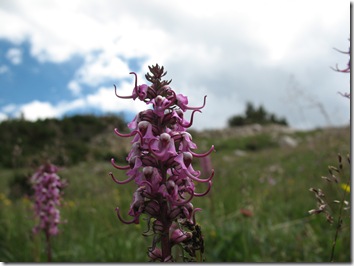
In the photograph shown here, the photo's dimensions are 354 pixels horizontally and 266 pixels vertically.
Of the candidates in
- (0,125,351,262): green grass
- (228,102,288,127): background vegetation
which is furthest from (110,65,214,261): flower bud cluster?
(228,102,288,127): background vegetation

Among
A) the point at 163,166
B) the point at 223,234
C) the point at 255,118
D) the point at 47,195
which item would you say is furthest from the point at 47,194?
the point at 255,118

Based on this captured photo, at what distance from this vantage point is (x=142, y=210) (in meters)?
0.81

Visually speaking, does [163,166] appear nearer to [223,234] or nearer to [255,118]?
[223,234]

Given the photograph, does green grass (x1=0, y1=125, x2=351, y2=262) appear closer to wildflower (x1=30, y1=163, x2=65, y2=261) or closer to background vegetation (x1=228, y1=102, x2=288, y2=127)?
wildflower (x1=30, y1=163, x2=65, y2=261)

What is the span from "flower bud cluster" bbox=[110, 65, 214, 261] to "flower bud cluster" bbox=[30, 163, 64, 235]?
3.90ft

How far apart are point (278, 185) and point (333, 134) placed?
38.6 inches

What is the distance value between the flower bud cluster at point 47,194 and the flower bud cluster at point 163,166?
119 cm

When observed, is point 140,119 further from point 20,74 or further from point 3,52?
point 3,52

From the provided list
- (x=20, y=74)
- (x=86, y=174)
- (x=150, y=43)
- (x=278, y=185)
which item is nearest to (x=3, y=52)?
(x=20, y=74)

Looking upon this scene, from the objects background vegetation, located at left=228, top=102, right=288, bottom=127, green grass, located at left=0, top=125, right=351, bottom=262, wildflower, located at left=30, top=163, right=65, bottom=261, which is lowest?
green grass, located at left=0, top=125, right=351, bottom=262

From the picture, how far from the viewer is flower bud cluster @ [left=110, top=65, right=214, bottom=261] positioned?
79 centimetres

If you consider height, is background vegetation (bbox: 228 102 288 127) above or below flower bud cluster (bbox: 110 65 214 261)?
above

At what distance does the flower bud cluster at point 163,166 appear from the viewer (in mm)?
793

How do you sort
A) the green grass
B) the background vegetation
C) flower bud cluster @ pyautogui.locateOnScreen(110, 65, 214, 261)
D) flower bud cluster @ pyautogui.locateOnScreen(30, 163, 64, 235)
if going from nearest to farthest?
flower bud cluster @ pyautogui.locateOnScreen(110, 65, 214, 261) < flower bud cluster @ pyautogui.locateOnScreen(30, 163, 64, 235) < the green grass < the background vegetation
